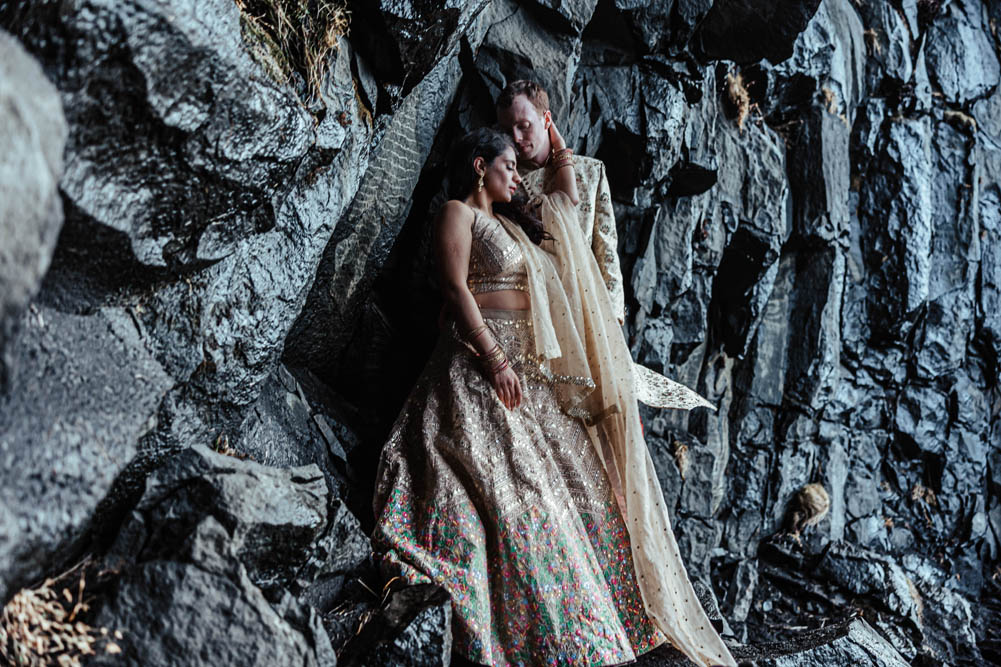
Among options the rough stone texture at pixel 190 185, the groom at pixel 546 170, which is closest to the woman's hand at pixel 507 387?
the groom at pixel 546 170

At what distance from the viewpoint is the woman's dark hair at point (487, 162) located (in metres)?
Result: 3.77

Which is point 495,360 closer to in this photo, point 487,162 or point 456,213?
point 456,213

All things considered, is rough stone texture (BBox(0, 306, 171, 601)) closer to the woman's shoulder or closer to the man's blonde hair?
the woman's shoulder

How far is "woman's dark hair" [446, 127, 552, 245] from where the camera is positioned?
148 inches

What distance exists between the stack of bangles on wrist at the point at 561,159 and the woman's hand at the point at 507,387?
1334 mm

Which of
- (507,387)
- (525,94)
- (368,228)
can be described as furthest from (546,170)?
(507,387)

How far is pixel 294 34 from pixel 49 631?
7.14 ft

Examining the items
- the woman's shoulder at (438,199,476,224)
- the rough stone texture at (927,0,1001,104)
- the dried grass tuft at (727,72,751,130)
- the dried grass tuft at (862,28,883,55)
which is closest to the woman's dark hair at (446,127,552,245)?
the woman's shoulder at (438,199,476,224)

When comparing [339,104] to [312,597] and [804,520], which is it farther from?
[804,520]

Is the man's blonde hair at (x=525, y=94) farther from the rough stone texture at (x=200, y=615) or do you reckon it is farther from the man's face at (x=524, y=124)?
the rough stone texture at (x=200, y=615)

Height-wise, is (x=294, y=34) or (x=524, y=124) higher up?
(x=524, y=124)

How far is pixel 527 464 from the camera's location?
3.41 metres

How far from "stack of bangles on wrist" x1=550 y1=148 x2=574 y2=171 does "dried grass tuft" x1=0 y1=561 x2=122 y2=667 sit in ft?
10.2

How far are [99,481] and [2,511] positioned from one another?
0.28m
